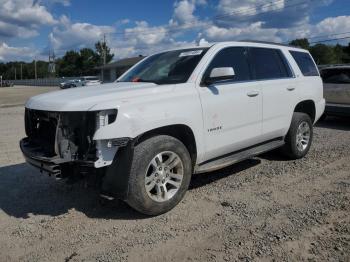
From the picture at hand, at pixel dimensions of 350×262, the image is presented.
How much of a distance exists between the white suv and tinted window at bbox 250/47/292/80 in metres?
0.02

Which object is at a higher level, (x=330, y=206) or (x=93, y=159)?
(x=93, y=159)

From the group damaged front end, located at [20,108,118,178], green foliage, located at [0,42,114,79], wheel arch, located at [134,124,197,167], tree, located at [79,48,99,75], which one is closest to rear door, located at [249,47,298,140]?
wheel arch, located at [134,124,197,167]

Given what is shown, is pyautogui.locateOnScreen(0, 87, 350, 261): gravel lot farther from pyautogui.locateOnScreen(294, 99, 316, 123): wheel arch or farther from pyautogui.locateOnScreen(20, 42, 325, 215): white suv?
pyautogui.locateOnScreen(294, 99, 316, 123): wheel arch

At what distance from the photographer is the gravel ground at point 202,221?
3.63 m

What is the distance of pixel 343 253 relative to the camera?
11.5 ft

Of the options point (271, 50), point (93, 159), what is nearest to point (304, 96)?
point (271, 50)

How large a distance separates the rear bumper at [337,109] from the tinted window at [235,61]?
588 cm

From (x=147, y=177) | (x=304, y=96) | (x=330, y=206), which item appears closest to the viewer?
(x=147, y=177)

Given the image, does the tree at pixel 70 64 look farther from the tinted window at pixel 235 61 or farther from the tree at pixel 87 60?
the tinted window at pixel 235 61

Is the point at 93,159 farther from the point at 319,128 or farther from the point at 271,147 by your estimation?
the point at 319,128

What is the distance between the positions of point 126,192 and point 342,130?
7619 millimetres

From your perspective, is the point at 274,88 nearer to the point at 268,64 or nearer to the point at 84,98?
the point at 268,64

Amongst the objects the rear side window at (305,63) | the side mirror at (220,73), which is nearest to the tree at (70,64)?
the rear side window at (305,63)

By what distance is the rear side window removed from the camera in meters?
6.79
